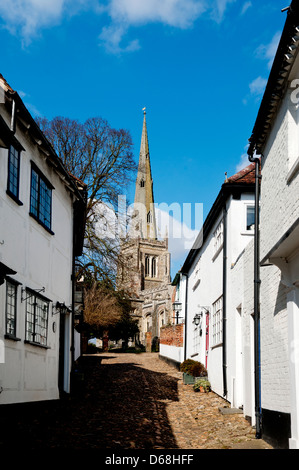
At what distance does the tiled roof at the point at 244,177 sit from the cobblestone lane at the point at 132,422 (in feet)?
19.3

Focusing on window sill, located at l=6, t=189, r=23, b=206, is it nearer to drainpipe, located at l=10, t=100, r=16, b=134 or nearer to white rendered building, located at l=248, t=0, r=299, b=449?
drainpipe, located at l=10, t=100, r=16, b=134

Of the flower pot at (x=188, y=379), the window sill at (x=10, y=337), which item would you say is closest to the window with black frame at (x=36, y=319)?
the window sill at (x=10, y=337)

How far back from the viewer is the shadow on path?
896 cm

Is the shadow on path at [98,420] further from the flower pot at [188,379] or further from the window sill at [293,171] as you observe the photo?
the window sill at [293,171]

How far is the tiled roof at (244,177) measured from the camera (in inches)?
566

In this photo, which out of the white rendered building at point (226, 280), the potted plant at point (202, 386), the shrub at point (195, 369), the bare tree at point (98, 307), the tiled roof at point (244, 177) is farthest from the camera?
the bare tree at point (98, 307)

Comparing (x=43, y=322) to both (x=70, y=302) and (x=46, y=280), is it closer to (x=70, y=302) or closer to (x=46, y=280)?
(x=46, y=280)

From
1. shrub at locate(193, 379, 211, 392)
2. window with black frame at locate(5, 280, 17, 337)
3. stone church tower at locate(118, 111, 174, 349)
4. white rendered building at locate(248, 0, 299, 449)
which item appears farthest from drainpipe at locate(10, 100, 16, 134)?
stone church tower at locate(118, 111, 174, 349)

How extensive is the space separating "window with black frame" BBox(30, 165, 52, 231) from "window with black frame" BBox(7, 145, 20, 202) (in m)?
1.06

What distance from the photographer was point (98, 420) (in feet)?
37.1

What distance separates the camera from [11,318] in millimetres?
10758

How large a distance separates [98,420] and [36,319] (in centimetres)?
281

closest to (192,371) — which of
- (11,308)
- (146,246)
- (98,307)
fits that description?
(11,308)
